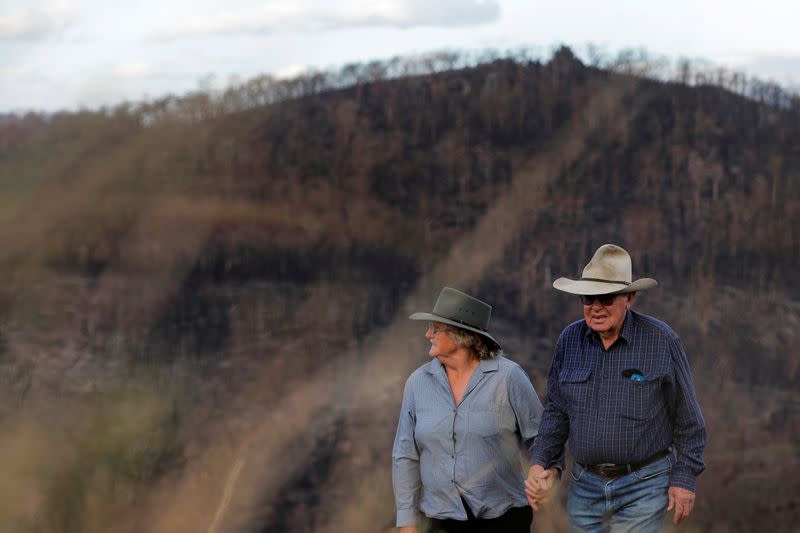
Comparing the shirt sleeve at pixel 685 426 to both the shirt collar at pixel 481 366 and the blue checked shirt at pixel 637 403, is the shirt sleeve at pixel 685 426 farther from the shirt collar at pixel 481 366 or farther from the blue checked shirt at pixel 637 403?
the shirt collar at pixel 481 366

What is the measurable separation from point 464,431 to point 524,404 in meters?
0.23

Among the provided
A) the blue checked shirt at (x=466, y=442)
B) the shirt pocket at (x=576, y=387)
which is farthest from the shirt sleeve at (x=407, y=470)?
the shirt pocket at (x=576, y=387)

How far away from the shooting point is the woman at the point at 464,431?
3.77m

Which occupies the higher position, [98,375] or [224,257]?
[224,257]

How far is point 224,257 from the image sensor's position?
3291 centimetres

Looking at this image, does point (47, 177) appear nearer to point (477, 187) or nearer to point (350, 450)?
point (350, 450)

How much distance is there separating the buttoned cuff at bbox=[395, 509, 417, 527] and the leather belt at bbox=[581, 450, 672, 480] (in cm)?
65

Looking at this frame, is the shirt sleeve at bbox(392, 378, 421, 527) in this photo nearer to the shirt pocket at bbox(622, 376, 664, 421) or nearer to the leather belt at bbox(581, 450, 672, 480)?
the leather belt at bbox(581, 450, 672, 480)

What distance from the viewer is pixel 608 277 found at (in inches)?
145

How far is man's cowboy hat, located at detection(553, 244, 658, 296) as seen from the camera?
3643mm

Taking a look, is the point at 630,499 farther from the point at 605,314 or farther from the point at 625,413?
the point at 605,314

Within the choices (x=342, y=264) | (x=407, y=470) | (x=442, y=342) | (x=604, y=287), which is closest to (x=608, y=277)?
(x=604, y=287)

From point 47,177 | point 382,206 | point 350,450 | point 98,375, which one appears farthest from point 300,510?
point 382,206

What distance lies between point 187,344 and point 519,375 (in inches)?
1073
